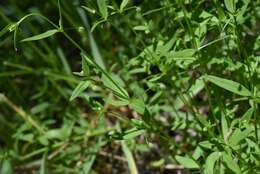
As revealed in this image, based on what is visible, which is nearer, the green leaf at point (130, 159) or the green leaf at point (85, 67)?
the green leaf at point (85, 67)

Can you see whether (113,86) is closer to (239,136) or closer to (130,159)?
(239,136)

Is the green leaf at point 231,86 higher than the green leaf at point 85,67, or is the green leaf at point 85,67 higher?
the green leaf at point 85,67

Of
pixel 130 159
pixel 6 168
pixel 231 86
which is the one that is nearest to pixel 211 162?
pixel 231 86

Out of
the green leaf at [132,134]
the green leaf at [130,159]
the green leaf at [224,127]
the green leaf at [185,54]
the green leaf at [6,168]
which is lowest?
the green leaf at [130,159]

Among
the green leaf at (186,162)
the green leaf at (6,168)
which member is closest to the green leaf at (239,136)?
the green leaf at (186,162)

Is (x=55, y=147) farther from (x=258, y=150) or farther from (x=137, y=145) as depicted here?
(x=258, y=150)

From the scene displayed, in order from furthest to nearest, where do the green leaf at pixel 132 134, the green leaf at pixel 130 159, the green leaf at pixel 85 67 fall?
the green leaf at pixel 130 159 < the green leaf at pixel 132 134 < the green leaf at pixel 85 67

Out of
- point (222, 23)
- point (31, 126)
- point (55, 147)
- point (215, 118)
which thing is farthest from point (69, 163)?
point (222, 23)

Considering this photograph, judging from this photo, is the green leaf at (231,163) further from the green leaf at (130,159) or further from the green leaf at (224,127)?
the green leaf at (130,159)
